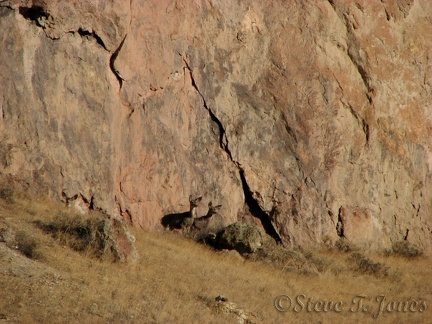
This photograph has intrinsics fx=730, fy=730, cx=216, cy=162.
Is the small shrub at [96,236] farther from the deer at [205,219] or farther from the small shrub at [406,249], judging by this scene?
the small shrub at [406,249]

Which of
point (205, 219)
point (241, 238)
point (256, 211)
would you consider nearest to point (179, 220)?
point (205, 219)

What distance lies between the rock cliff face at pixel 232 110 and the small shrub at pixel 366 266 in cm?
122

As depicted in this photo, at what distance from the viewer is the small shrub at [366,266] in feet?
58.7

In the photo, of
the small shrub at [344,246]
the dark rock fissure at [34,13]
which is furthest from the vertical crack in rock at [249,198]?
the dark rock fissure at [34,13]

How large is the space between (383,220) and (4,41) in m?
11.3

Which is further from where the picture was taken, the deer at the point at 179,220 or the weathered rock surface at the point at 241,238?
the deer at the point at 179,220

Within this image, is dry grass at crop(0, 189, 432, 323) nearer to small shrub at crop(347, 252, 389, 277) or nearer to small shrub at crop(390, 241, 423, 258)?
small shrub at crop(347, 252, 389, 277)

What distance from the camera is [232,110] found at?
18.8 metres

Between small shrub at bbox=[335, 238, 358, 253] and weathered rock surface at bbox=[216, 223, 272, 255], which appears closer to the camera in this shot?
weathered rock surface at bbox=[216, 223, 272, 255]

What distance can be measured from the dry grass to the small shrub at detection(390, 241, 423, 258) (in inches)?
37.3

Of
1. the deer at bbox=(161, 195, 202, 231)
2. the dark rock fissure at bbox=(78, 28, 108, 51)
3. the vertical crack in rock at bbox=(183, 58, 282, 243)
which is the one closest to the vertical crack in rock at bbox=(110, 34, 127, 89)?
the dark rock fissure at bbox=(78, 28, 108, 51)

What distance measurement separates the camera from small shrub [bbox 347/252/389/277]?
58.7 ft

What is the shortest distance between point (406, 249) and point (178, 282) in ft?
30.3

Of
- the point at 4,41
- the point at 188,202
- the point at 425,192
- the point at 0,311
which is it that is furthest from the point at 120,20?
the point at 425,192
